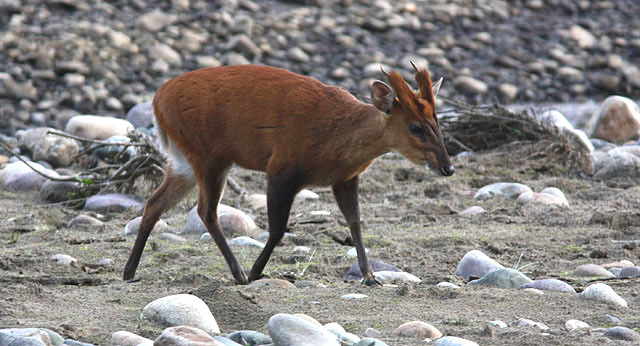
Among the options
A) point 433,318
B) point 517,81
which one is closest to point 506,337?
point 433,318

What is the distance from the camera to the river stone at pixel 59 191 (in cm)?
815

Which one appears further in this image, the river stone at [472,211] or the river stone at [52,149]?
the river stone at [52,149]

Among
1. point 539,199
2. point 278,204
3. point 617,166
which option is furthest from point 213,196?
point 617,166

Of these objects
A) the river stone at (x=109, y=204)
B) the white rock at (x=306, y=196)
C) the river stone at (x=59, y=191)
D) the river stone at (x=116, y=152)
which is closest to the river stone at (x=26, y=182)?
the river stone at (x=59, y=191)

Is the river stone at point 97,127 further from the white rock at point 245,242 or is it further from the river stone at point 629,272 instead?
the river stone at point 629,272

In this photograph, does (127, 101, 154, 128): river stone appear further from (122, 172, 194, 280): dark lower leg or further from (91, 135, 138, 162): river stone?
(122, 172, 194, 280): dark lower leg

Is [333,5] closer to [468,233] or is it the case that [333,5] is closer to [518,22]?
[518,22]

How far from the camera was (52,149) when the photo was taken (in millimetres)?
9773

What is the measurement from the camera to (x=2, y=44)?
561 inches

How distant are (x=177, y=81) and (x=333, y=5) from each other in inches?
490

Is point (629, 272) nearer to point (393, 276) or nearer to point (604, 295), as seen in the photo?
point (604, 295)

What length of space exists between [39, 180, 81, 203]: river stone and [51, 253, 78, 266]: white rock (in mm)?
2414

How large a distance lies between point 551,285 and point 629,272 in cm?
72

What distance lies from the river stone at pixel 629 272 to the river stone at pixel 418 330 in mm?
2012
